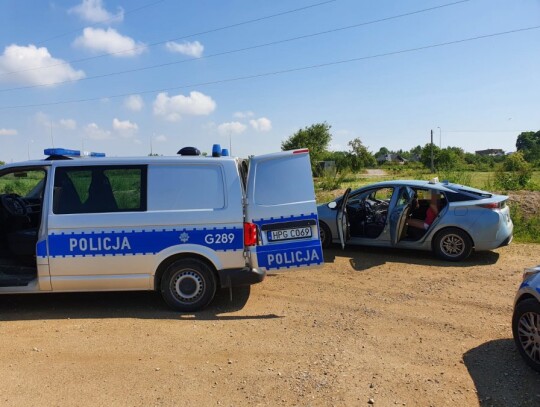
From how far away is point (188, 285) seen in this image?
543 cm

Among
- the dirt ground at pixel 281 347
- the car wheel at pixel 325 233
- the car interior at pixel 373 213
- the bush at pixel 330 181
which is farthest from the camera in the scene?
the bush at pixel 330 181

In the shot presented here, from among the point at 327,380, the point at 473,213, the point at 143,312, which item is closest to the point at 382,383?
the point at 327,380

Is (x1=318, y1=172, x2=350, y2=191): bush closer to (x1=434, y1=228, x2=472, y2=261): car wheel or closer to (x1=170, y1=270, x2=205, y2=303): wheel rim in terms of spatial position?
(x1=434, y1=228, x2=472, y2=261): car wheel

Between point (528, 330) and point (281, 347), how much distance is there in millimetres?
2239

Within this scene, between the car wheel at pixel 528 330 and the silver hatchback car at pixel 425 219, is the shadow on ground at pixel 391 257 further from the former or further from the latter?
the car wheel at pixel 528 330

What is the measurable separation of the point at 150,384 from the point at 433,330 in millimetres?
3000

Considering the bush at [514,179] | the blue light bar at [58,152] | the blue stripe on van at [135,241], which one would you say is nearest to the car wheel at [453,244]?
the blue stripe on van at [135,241]

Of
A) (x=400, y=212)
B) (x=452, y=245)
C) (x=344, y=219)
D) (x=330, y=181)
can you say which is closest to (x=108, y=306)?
(x=344, y=219)

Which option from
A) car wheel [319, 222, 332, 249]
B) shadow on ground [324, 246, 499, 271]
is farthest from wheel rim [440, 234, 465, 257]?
car wheel [319, 222, 332, 249]

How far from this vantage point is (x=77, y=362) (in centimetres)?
414

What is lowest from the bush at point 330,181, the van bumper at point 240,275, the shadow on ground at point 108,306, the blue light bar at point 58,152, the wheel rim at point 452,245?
the shadow on ground at point 108,306

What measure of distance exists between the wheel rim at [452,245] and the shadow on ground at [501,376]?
11.7ft

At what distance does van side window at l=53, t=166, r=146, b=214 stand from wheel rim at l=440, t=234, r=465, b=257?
5430 mm

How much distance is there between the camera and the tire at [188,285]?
536cm
